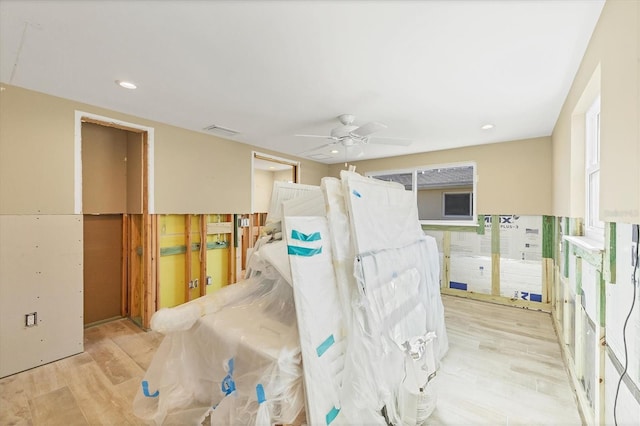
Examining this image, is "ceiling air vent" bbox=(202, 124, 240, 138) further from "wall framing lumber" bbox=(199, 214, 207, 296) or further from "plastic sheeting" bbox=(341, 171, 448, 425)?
Result: "plastic sheeting" bbox=(341, 171, 448, 425)

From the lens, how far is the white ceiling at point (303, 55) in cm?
152

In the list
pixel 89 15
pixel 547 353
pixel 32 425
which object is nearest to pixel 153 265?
pixel 32 425

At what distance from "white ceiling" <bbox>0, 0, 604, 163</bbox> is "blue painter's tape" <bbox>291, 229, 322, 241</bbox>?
1.24 metres

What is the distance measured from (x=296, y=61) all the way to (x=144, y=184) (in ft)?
8.11

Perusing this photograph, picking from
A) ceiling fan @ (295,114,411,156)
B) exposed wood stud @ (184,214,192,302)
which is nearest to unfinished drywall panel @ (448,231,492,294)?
ceiling fan @ (295,114,411,156)

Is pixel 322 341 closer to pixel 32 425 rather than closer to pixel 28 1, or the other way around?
pixel 32 425

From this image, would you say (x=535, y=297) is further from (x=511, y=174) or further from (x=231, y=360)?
(x=231, y=360)

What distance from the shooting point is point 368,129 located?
295 centimetres

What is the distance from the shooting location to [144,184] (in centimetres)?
329

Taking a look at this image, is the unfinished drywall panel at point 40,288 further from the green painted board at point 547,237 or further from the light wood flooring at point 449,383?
the green painted board at point 547,237

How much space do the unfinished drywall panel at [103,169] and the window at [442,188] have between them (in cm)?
402

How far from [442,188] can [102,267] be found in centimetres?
794

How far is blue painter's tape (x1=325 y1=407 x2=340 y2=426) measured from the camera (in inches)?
56.8

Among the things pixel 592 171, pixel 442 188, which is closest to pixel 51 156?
pixel 592 171
